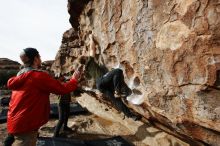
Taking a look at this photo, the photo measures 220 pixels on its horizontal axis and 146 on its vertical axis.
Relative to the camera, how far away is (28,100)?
3561 mm

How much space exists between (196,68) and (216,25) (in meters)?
0.67

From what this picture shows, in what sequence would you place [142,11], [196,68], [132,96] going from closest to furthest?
[196,68], [142,11], [132,96]

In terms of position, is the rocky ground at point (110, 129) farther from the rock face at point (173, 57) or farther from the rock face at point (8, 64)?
the rock face at point (8, 64)

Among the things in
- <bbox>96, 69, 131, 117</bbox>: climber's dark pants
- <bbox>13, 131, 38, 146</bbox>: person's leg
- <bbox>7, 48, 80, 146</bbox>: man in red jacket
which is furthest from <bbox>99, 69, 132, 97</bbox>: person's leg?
<bbox>13, 131, 38, 146</bbox>: person's leg

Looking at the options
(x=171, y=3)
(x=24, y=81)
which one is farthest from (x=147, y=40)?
(x=24, y=81)

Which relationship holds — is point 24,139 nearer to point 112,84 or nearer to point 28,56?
point 28,56

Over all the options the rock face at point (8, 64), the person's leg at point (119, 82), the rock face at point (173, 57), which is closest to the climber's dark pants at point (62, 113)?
the person's leg at point (119, 82)

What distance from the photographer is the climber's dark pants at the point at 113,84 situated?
6344 mm

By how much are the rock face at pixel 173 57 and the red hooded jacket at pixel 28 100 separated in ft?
6.16

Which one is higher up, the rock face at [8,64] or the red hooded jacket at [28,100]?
the rock face at [8,64]

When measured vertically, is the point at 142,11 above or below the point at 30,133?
above

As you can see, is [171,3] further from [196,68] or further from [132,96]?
[132,96]

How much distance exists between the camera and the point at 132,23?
5328 mm

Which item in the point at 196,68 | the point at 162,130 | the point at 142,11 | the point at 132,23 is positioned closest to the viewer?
the point at 196,68
